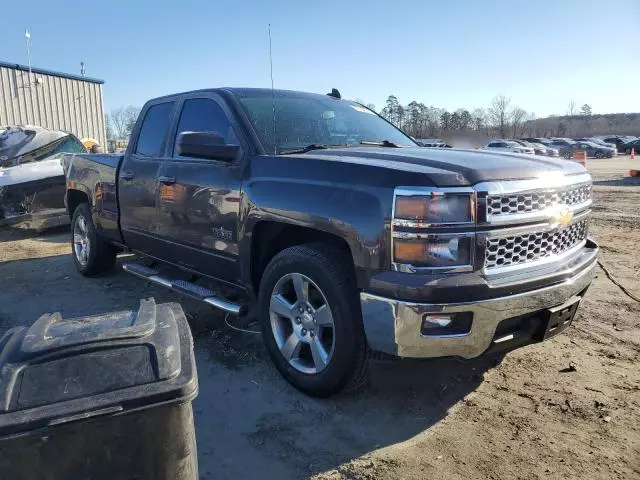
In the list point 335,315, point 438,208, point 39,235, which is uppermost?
point 438,208

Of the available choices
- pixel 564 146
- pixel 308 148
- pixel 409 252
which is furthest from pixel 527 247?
pixel 564 146

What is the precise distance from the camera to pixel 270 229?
357 centimetres

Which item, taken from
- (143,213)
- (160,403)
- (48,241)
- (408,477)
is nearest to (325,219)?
(408,477)

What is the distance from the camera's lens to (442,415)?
3092 millimetres

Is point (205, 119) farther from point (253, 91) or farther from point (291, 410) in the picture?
point (291, 410)

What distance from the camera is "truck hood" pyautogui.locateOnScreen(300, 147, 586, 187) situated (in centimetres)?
268

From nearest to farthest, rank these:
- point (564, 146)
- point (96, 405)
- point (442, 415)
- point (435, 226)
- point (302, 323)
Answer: point (96, 405), point (435, 226), point (442, 415), point (302, 323), point (564, 146)

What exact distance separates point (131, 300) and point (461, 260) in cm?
385

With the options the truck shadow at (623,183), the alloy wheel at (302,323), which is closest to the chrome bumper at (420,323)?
the alloy wheel at (302,323)

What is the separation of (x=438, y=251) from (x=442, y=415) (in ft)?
3.61

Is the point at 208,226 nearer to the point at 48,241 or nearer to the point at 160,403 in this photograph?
the point at 160,403

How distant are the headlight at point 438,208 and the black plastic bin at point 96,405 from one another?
135cm

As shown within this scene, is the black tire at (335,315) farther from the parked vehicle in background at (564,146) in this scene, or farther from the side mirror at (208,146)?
the parked vehicle in background at (564,146)

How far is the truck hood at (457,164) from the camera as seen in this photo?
268cm
